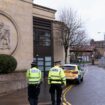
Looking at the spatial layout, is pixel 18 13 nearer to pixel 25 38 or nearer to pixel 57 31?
pixel 25 38

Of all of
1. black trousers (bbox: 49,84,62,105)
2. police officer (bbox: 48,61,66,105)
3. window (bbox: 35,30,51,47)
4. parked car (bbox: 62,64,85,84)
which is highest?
window (bbox: 35,30,51,47)

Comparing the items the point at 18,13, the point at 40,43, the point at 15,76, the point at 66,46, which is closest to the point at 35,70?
the point at 15,76

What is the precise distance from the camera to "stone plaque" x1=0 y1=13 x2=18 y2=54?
2972cm

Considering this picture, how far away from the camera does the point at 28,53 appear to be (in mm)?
33469

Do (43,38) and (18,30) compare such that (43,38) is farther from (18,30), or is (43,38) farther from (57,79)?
(57,79)

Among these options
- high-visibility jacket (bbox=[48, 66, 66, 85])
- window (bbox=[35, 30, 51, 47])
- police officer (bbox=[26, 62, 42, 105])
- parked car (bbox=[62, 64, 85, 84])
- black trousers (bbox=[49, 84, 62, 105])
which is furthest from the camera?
window (bbox=[35, 30, 51, 47])

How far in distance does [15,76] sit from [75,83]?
7.90 meters

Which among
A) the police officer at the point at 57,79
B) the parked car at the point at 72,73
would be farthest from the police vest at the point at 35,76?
the parked car at the point at 72,73

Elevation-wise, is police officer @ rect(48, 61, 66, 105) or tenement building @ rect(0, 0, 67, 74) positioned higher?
tenement building @ rect(0, 0, 67, 74)

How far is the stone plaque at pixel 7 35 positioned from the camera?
97.5 ft

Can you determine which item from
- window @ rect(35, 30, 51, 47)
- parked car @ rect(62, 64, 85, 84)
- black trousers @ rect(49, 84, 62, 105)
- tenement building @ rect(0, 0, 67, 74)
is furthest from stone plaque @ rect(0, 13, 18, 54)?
black trousers @ rect(49, 84, 62, 105)

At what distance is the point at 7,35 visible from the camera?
30.2 m

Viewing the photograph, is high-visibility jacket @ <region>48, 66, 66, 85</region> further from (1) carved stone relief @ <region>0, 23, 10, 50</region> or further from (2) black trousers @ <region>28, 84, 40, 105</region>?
(1) carved stone relief @ <region>0, 23, 10, 50</region>

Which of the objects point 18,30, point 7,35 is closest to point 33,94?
point 7,35
